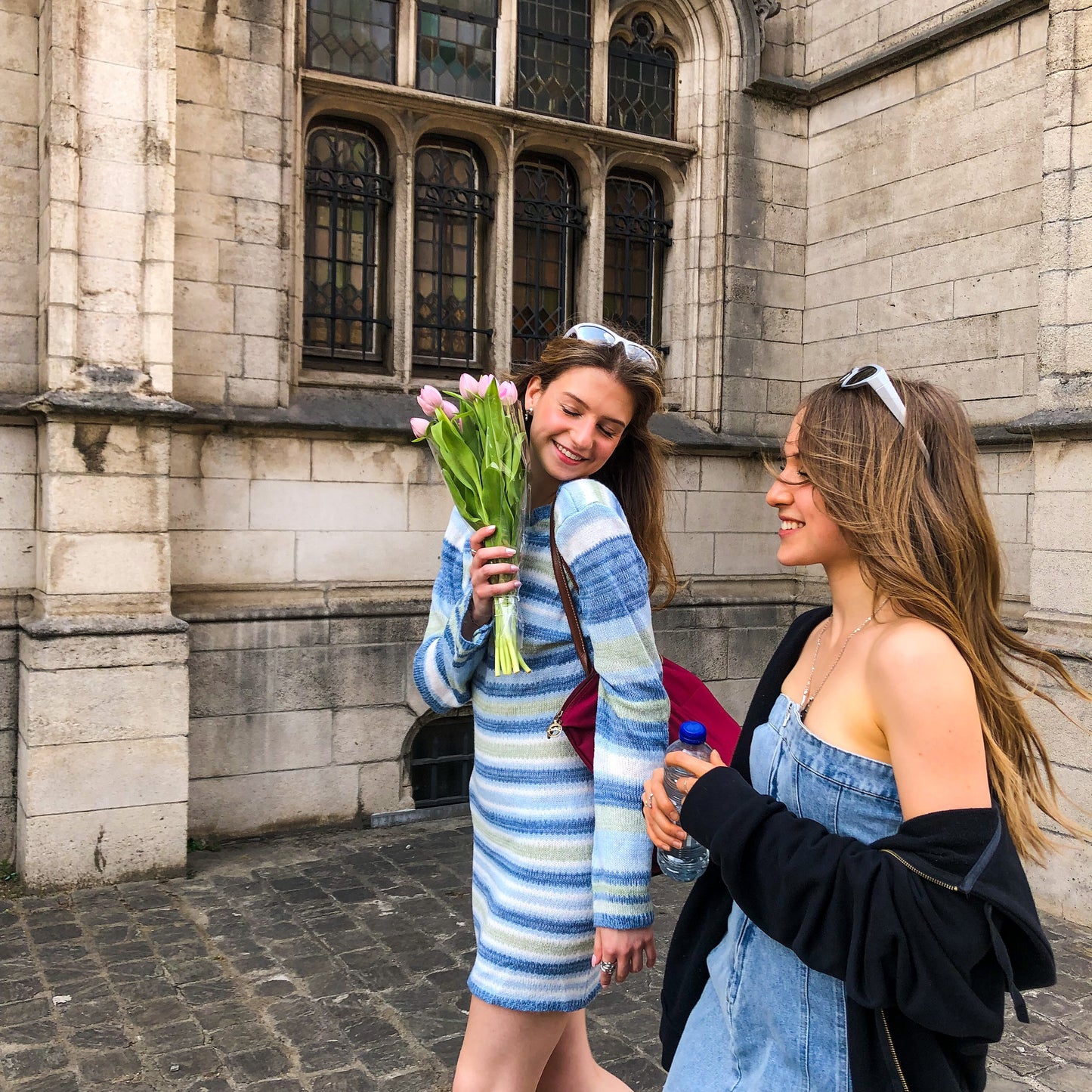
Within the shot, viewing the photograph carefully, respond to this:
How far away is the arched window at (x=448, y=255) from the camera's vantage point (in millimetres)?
7340

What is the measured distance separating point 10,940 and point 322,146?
4.82 metres

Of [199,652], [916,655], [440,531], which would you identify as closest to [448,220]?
[440,531]

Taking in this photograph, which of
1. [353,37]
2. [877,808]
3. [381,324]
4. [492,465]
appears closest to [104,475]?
[381,324]

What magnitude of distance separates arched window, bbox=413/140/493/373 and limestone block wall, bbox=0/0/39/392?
Answer: 2.32m

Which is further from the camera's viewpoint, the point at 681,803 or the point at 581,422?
the point at 581,422

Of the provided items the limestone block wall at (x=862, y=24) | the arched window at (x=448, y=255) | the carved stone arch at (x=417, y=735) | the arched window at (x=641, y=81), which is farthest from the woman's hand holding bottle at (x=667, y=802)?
the arched window at (x=641, y=81)

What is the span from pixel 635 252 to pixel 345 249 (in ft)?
7.34

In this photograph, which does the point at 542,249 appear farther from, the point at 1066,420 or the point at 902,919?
the point at 902,919

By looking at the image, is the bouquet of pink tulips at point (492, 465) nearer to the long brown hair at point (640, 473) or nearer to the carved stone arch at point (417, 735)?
the long brown hair at point (640, 473)

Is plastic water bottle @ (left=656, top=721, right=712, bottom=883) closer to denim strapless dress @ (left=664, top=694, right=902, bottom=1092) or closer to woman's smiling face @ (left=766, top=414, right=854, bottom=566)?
denim strapless dress @ (left=664, top=694, right=902, bottom=1092)

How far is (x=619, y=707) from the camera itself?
2.14m

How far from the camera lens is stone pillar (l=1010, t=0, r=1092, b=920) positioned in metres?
5.41

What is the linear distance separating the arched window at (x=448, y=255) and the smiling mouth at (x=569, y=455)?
511cm

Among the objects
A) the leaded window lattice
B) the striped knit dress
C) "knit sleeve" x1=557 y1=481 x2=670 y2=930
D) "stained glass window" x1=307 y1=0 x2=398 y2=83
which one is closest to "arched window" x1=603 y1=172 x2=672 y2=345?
the leaded window lattice
